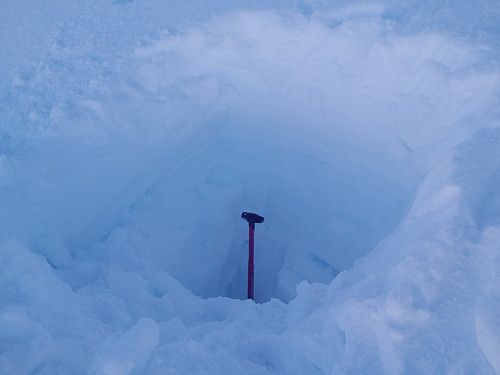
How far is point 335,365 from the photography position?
5.01 ft

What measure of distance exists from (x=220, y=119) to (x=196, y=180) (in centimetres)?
47

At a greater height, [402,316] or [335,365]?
[402,316]

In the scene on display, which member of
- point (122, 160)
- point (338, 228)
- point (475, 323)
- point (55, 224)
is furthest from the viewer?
point (338, 228)

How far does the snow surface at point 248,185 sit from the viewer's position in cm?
165

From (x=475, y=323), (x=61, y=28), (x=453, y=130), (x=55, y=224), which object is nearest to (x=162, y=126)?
(x=55, y=224)

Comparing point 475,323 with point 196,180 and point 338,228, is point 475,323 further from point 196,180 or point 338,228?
point 196,180

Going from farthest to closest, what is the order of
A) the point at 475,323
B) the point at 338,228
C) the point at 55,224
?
the point at 338,228 < the point at 55,224 < the point at 475,323

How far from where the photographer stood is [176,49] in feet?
9.84

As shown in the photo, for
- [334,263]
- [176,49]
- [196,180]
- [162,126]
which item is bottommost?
[334,263]

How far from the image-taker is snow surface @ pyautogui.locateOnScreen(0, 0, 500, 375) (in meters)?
1.65

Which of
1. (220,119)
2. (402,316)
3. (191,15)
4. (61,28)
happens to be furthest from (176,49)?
(402,316)

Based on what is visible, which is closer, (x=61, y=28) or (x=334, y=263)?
(x=61, y=28)

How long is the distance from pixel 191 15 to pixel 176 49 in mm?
337

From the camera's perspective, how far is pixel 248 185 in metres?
3.50
